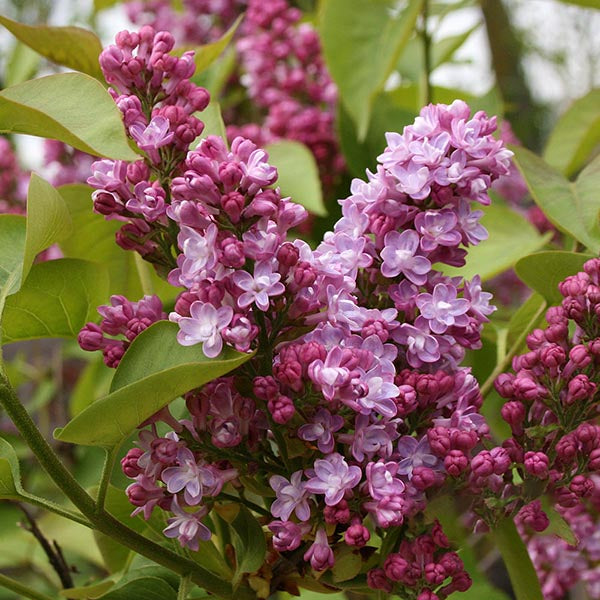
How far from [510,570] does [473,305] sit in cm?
15

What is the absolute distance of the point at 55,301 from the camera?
1.57ft

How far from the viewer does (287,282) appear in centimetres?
37

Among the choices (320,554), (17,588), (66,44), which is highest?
(66,44)

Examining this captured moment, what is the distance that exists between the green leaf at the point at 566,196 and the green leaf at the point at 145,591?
0.97 feet

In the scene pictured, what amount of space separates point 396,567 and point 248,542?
0.08 metres

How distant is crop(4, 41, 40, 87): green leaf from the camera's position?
1.00 metres

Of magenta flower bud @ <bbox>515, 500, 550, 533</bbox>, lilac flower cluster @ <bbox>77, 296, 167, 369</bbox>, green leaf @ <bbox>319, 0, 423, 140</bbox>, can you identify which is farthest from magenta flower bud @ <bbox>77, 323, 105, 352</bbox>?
green leaf @ <bbox>319, 0, 423, 140</bbox>

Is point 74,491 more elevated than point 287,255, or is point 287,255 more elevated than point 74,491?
point 287,255

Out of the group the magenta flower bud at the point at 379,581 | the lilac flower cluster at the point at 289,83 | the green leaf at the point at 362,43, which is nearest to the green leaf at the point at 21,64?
the lilac flower cluster at the point at 289,83

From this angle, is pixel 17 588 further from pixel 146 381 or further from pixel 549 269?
pixel 549 269

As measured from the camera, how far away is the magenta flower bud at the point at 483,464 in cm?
38

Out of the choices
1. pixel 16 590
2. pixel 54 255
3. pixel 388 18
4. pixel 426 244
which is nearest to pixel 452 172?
pixel 426 244

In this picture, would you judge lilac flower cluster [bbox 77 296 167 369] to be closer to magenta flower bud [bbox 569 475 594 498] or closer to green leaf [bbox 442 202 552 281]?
magenta flower bud [bbox 569 475 594 498]

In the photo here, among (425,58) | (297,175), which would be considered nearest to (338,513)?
(297,175)
